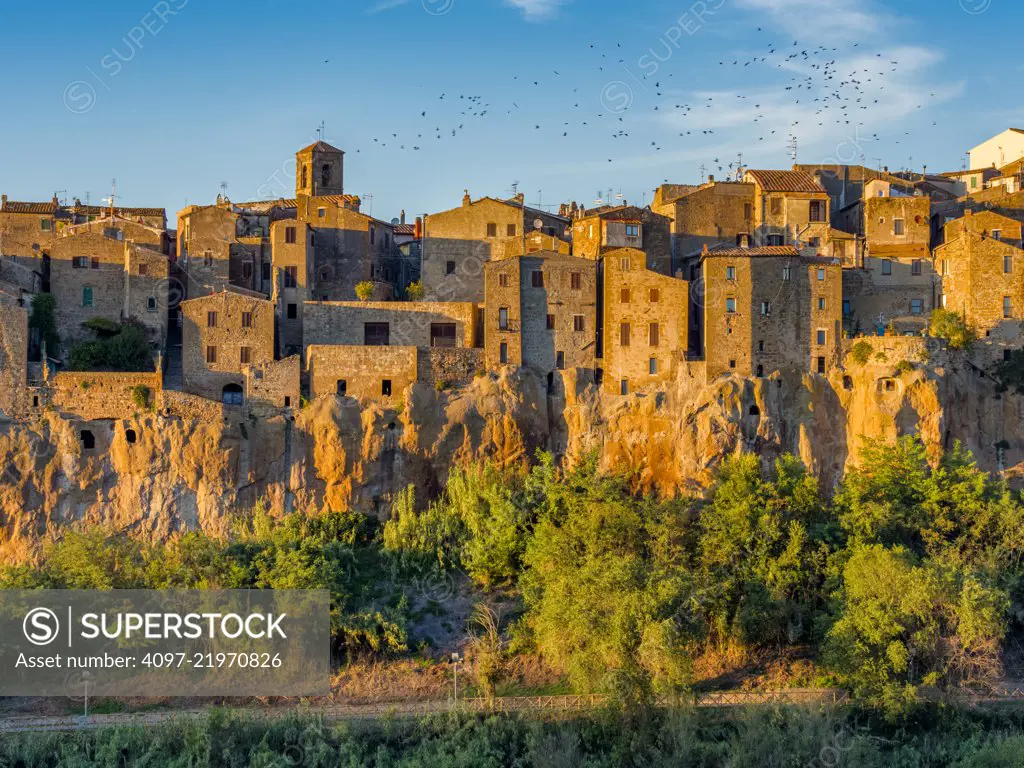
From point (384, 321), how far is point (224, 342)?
19.8 ft

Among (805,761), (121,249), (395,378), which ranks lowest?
(805,761)

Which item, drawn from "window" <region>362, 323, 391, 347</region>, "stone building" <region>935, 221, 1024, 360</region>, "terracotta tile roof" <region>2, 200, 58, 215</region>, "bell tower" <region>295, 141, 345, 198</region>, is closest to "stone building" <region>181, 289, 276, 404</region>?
"window" <region>362, 323, 391, 347</region>

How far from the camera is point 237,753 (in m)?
45.2

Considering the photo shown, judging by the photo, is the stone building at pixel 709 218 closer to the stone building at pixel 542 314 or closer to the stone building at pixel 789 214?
the stone building at pixel 789 214

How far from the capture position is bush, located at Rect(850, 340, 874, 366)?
2391 inches

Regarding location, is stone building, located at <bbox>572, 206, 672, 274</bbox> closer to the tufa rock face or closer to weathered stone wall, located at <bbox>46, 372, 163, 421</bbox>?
the tufa rock face

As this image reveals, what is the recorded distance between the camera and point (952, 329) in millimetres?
61406

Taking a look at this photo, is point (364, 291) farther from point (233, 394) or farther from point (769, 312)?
point (769, 312)

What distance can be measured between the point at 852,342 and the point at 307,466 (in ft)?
68.8

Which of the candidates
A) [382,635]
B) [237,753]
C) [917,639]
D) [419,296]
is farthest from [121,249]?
[917,639]

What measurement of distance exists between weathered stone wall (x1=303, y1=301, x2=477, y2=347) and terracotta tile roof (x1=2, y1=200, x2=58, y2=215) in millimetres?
14503

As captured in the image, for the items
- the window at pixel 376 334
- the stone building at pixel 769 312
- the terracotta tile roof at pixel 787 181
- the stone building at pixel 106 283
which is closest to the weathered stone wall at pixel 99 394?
the stone building at pixel 106 283

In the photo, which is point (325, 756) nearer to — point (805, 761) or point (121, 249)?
point (805, 761)

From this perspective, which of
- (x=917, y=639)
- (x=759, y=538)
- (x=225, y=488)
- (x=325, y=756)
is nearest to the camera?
(x=325, y=756)
